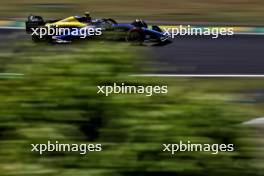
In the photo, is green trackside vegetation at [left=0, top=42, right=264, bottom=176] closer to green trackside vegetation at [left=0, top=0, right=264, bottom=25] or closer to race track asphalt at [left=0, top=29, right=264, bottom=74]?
race track asphalt at [left=0, top=29, right=264, bottom=74]

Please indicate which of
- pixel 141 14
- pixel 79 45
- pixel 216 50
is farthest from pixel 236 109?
pixel 141 14

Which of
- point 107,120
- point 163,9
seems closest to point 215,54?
point 163,9

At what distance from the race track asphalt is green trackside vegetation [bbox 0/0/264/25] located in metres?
1.13

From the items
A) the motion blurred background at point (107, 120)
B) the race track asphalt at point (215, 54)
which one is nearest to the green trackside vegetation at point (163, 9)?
the race track asphalt at point (215, 54)

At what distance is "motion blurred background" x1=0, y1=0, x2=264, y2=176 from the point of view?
3.20 m

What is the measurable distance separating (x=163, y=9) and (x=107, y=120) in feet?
41.9

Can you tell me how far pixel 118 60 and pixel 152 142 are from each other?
441 mm

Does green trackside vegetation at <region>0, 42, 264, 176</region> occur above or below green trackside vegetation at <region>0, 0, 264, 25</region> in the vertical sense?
below

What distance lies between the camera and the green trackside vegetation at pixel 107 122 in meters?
3.20

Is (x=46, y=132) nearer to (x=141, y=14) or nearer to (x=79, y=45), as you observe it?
(x=79, y=45)

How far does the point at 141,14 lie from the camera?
15.6m

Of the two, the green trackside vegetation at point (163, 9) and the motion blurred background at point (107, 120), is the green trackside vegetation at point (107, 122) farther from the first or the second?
the green trackside vegetation at point (163, 9)

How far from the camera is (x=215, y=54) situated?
1318 cm

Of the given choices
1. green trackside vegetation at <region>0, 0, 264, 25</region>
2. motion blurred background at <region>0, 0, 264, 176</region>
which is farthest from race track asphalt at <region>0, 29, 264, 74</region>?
motion blurred background at <region>0, 0, 264, 176</region>
